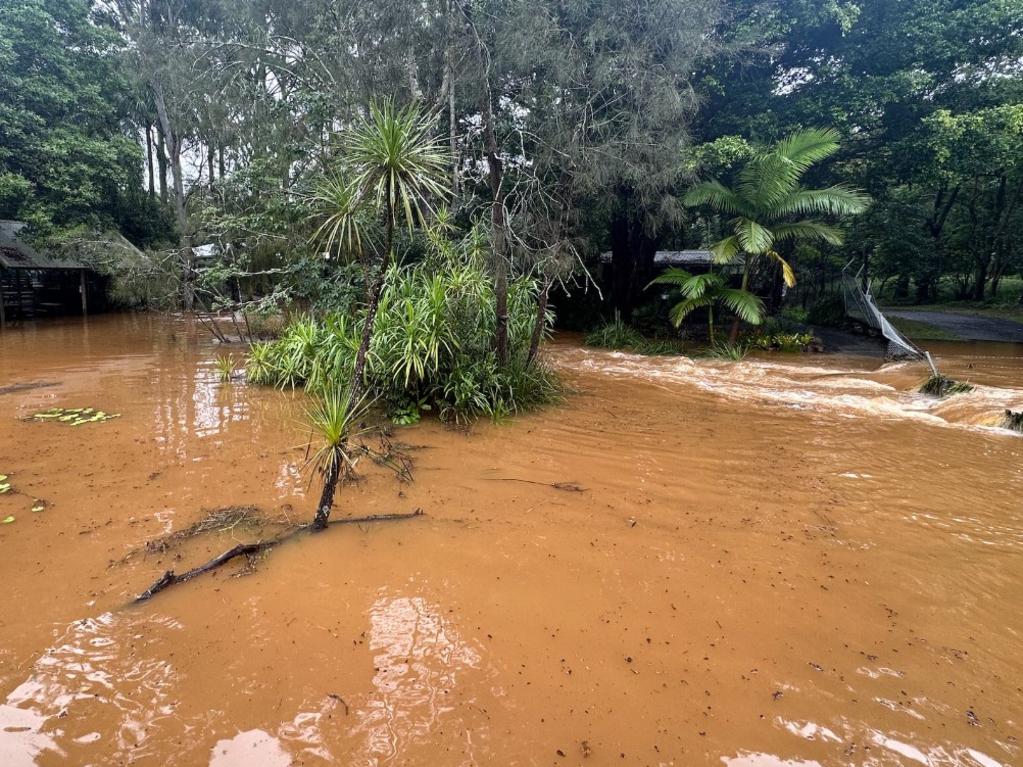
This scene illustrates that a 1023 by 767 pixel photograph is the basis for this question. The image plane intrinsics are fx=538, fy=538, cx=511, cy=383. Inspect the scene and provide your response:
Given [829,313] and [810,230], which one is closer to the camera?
[810,230]

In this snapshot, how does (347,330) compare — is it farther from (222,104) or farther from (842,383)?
(842,383)

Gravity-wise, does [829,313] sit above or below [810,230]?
below

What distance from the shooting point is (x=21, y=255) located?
15859 millimetres

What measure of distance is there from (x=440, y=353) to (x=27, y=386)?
6.47 m

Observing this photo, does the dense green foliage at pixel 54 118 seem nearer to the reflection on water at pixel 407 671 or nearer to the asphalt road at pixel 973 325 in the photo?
the reflection on water at pixel 407 671

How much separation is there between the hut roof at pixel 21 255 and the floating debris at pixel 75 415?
12.2 m

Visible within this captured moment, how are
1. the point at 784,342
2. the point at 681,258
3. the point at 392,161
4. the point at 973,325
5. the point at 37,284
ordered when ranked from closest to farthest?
the point at 392,161 < the point at 784,342 < the point at 973,325 < the point at 681,258 < the point at 37,284

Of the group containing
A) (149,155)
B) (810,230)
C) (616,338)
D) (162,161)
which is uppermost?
(149,155)

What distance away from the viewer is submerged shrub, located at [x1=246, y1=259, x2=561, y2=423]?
6074 mm

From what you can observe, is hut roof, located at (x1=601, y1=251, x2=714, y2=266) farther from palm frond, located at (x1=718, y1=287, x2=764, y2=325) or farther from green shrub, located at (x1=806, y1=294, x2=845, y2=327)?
palm frond, located at (x1=718, y1=287, x2=764, y2=325)

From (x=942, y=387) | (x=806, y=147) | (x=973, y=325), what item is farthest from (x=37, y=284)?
(x=973, y=325)

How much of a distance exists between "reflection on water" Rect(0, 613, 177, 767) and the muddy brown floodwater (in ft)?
0.04

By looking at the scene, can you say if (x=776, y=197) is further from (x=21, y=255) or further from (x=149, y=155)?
(x=149, y=155)

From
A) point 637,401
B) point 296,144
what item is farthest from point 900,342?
point 296,144
